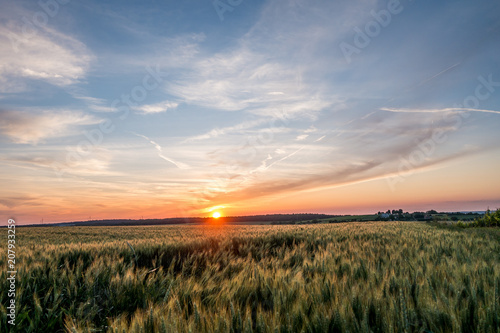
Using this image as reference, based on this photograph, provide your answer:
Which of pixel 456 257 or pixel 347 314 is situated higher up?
pixel 347 314

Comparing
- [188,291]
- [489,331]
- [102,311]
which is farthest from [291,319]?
[102,311]

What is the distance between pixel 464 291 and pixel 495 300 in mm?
829

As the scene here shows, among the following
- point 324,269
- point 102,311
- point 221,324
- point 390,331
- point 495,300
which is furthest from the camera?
point 324,269

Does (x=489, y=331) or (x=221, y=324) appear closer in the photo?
(x=489, y=331)

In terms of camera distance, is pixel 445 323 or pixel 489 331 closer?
pixel 489 331

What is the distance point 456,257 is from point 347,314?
4583 mm

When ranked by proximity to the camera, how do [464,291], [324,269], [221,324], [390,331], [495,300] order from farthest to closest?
[324,269] → [464,291] → [495,300] → [221,324] → [390,331]

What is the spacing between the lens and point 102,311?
3.50 metres

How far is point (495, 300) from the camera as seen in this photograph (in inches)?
87.1

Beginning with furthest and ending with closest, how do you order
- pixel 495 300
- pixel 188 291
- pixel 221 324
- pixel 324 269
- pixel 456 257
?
pixel 456 257 → pixel 324 269 → pixel 188 291 → pixel 495 300 → pixel 221 324

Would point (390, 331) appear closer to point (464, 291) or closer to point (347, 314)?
point (347, 314)

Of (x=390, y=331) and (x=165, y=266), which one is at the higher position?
(x=390, y=331)

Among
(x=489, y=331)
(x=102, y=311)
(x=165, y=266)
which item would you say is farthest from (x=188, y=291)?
(x=165, y=266)

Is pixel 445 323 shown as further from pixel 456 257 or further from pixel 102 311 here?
pixel 456 257
